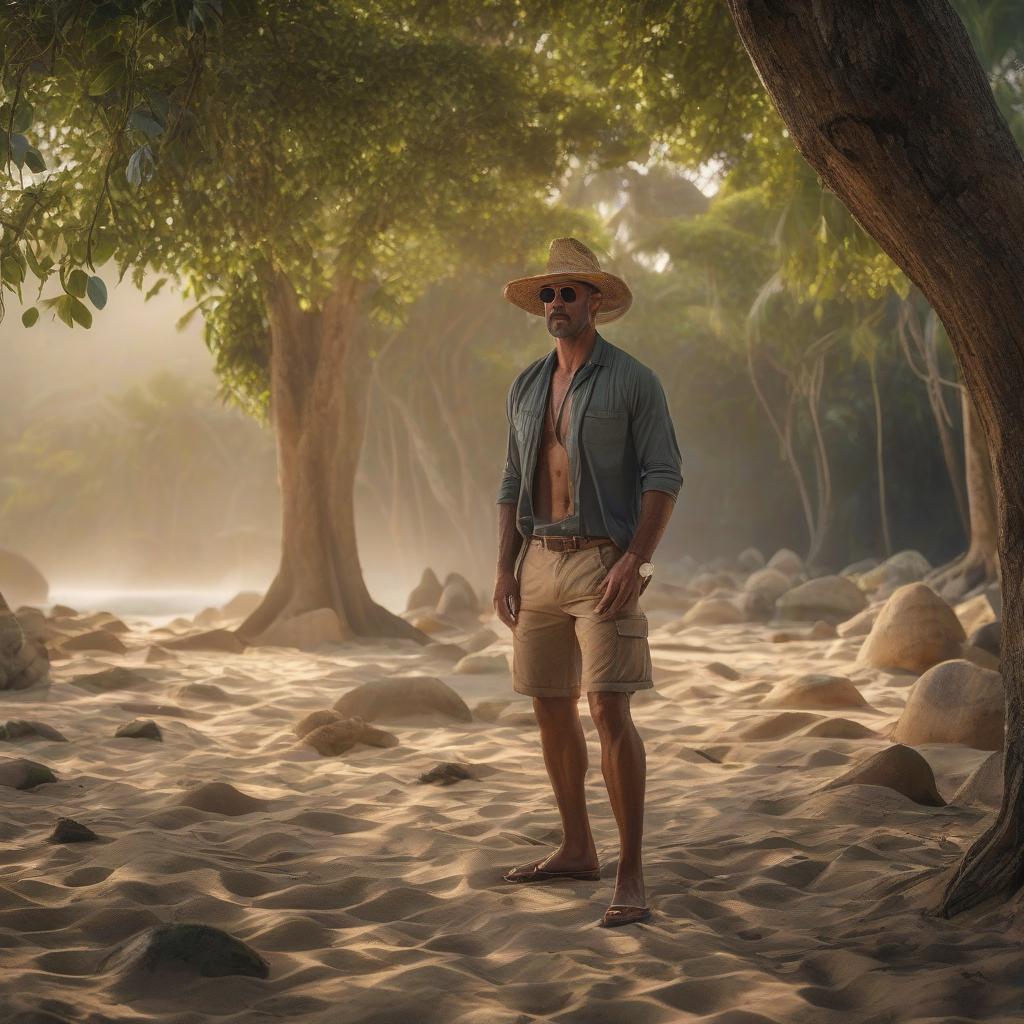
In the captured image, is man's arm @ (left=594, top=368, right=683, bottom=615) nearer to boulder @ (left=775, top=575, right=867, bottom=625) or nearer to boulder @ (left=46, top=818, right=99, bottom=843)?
boulder @ (left=46, top=818, right=99, bottom=843)

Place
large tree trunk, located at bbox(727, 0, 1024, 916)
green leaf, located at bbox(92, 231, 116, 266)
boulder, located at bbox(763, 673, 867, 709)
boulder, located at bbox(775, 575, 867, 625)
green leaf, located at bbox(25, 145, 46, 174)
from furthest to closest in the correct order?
boulder, located at bbox(775, 575, 867, 625)
boulder, located at bbox(763, 673, 867, 709)
green leaf, located at bbox(92, 231, 116, 266)
green leaf, located at bbox(25, 145, 46, 174)
large tree trunk, located at bbox(727, 0, 1024, 916)

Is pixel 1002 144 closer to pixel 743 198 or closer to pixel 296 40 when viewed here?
pixel 296 40

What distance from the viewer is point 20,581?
26.3 metres

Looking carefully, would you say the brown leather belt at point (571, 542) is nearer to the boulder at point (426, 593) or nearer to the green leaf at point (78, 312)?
the green leaf at point (78, 312)

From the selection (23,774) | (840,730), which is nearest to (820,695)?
(840,730)

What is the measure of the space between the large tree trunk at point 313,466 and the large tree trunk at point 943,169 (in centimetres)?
1013

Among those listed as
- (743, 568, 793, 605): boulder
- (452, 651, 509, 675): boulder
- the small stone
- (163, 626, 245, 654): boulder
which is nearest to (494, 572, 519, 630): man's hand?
the small stone

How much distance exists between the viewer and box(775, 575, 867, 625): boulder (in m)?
15.5

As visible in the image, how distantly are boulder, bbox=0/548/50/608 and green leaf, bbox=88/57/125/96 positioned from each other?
23.0m

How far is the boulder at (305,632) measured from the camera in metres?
12.6

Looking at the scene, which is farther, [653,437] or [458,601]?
[458,601]

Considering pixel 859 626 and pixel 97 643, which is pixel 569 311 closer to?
pixel 97 643

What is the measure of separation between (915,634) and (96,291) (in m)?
7.43

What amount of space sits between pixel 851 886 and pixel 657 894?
24.2 inches
